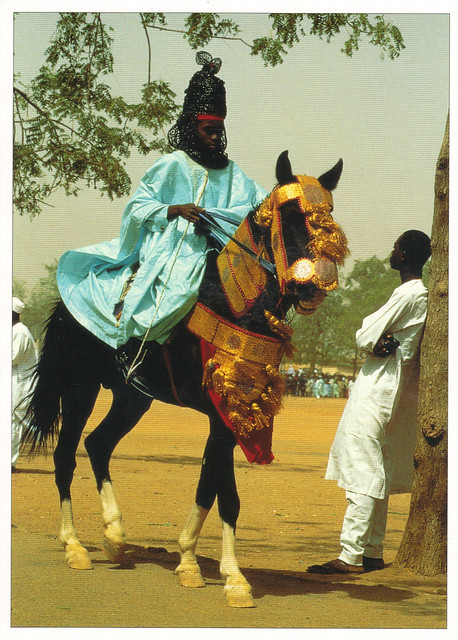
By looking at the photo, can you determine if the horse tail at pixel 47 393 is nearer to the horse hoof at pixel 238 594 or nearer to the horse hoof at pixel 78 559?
the horse hoof at pixel 78 559

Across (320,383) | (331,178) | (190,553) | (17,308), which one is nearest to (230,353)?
(331,178)

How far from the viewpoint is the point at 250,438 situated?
17.6ft

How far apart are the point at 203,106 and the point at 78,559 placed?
10.3ft

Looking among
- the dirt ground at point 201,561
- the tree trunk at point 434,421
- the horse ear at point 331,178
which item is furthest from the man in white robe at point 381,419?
the horse ear at point 331,178

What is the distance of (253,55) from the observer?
625 centimetres

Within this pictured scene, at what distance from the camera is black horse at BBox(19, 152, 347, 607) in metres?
4.96

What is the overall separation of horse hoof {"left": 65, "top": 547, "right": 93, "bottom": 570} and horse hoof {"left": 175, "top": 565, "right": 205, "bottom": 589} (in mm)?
740

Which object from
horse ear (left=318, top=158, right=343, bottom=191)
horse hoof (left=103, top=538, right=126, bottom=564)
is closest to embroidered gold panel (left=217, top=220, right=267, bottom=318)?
horse ear (left=318, top=158, right=343, bottom=191)

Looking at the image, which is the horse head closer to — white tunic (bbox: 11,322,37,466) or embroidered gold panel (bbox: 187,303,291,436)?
embroidered gold panel (bbox: 187,303,291,436)

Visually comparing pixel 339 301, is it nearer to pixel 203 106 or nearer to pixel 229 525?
pixel 203 106

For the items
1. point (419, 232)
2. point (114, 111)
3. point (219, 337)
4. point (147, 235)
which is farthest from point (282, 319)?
point (114, 111)

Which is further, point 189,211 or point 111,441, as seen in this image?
point 111,441

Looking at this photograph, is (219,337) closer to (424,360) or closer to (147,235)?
(147,235)

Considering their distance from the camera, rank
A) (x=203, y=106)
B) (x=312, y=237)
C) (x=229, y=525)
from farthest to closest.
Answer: (x=203, y=106)
(x=229, y=525)
(x=312, y=237)
